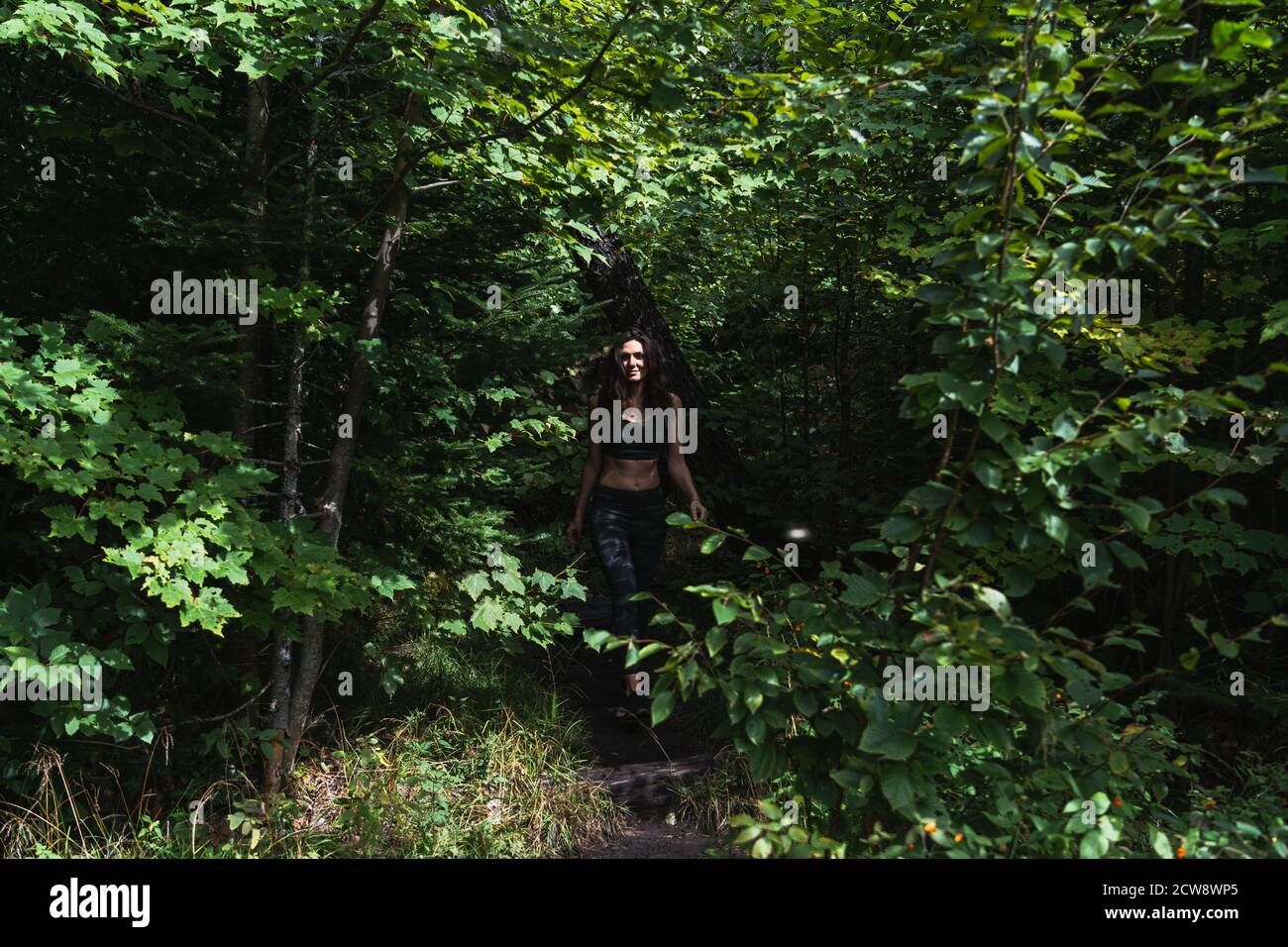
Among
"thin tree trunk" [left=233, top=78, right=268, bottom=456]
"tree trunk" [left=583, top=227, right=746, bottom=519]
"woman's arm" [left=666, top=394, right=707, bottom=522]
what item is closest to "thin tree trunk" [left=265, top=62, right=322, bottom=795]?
"thin tree trunk" [left=233, top=78, right=268, bottom=456]

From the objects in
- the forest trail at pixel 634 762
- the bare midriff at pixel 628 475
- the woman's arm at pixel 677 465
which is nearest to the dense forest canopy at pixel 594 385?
the forest trail at pixel 634 762

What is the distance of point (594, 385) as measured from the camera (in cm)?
658

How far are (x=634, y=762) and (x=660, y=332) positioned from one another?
335 cm

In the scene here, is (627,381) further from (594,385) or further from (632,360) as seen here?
(594,385)

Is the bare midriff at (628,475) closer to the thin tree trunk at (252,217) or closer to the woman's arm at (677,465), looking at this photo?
the woman's arm at (677,465)

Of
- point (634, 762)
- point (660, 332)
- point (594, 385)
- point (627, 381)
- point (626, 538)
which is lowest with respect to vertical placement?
point (634, 762)

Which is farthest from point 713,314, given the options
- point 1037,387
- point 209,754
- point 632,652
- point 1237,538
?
point 632,652

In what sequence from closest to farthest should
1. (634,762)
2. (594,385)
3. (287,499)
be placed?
(287,499), (634,762), (594,385)

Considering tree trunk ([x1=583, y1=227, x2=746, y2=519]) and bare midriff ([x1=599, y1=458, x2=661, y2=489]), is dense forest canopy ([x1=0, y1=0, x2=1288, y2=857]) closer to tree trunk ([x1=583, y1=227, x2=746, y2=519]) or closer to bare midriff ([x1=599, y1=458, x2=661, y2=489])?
bare midriff ([x1=599, y1=458, x2=661, y2=489])

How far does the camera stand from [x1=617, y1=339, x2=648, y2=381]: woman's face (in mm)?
5438

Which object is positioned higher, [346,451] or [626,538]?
[346,451]

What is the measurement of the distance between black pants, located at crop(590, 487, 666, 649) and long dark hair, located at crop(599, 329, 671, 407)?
1.76 feet

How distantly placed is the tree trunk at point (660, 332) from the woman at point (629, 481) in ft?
A: 4.42

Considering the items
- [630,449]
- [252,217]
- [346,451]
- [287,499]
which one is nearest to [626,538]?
[630,449]
